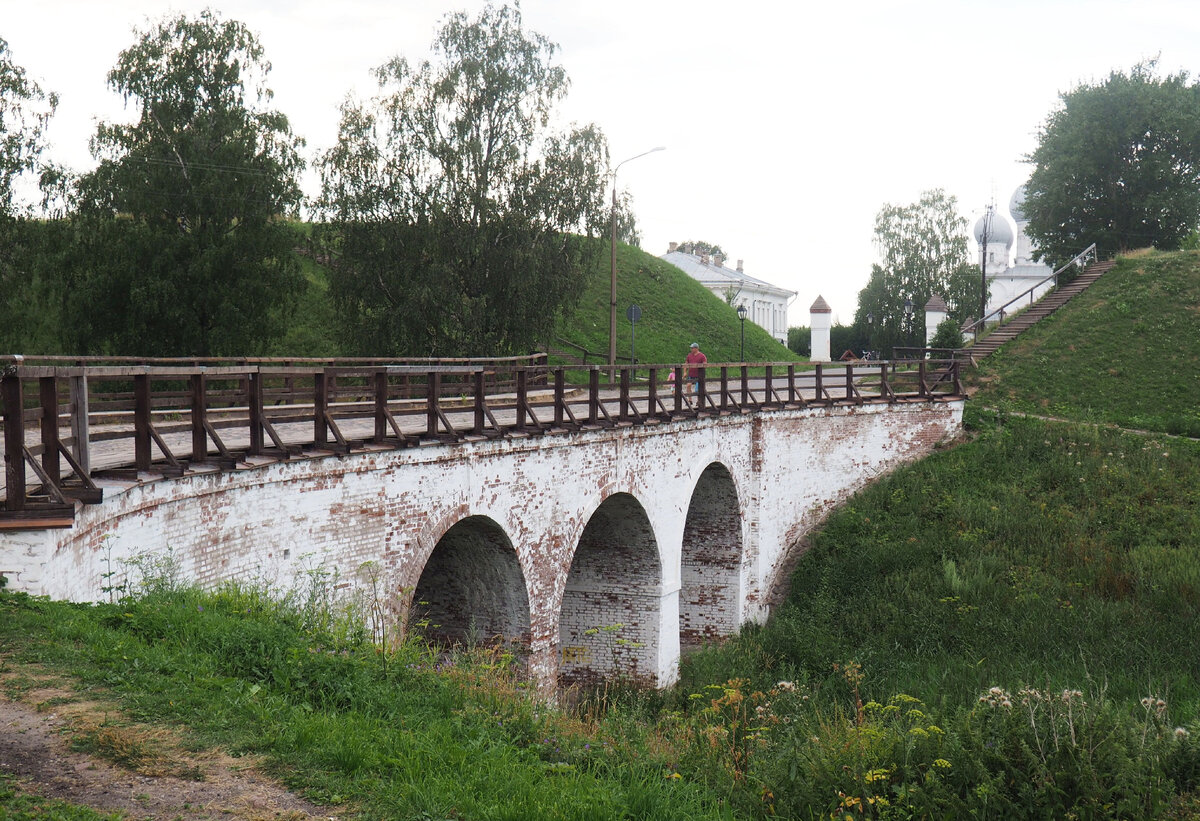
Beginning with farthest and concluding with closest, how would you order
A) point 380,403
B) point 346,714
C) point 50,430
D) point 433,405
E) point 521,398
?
point 521,398
point 433,405
point 380,403
point 50,430
point 346,714

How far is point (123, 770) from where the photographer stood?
16.0 feet

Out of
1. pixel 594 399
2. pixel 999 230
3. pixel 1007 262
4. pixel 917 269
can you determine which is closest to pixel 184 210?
pixel 594 399

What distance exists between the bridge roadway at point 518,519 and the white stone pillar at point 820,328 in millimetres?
22995

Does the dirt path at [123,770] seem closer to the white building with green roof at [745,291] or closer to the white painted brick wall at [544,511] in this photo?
the white painted brick wall at [544,511]

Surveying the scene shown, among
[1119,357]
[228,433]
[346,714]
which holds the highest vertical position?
[1119,357]

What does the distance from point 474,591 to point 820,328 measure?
36996 millimetres

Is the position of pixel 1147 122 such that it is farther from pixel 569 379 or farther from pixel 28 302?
pixel 28 302

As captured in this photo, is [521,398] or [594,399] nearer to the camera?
[521,398]

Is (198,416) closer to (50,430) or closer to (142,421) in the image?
(142,421)

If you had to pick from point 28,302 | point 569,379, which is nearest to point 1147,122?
point 569,379

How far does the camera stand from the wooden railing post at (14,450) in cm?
623

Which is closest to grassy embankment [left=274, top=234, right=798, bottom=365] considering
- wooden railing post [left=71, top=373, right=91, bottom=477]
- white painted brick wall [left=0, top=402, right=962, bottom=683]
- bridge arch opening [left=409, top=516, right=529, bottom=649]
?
white painted brick wall [left=0, top=402, right=962, bottom=683]

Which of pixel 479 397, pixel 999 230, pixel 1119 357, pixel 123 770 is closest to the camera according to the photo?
pixel 123 770

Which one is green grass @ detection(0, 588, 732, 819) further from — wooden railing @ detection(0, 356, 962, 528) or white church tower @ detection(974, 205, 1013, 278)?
white church tower @ detection(974, 205, 1013, 278)
